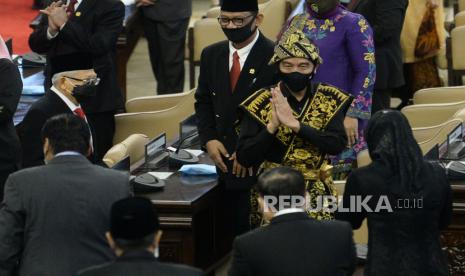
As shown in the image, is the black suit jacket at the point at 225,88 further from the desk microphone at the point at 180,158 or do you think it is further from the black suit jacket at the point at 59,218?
the black suit jacket at the point at 59,218

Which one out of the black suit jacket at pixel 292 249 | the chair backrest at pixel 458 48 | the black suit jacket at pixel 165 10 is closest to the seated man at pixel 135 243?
the black suit jacket at pixel 292 249

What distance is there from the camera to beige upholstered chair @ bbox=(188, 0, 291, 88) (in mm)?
10609

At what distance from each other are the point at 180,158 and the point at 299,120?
1350 mm

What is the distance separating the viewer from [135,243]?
476 cm

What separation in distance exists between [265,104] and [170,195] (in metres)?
0.80

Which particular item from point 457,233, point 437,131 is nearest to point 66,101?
point 457,233

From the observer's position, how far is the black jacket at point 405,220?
18.3ft

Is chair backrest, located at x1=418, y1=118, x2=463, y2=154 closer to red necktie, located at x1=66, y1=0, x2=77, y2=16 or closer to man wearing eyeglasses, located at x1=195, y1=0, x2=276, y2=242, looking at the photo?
man wearing eyeglasses, located at x1=195, y1=0, x2=276, y2=242

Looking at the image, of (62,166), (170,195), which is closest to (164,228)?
(170,195)

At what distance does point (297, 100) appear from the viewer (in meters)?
6.44

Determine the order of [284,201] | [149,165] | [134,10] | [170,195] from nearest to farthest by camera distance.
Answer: [284,201] < [170,195] < [149,165] < [134,10]

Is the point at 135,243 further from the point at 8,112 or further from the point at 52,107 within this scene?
the point at 8,112

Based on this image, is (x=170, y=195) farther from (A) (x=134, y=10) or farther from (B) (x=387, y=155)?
(A) (x=134, y=10)

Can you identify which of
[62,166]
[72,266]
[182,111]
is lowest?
[182,111]
